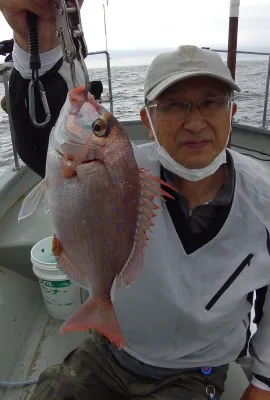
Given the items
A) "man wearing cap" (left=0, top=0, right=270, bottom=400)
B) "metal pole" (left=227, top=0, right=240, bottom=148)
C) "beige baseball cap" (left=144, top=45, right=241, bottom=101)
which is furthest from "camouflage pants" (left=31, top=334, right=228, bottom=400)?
"metal pole" (left=227, top=0, right=240, bottom=148)

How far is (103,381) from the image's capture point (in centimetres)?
216

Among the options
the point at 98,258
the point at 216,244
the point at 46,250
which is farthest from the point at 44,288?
the point at 98,258

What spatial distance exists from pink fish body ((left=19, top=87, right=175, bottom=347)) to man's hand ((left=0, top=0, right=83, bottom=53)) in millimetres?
411

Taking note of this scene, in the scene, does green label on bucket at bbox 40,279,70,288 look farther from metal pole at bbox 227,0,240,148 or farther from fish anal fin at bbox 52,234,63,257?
metal pole at bbox 227,0,240,148

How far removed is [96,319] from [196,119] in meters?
1.00

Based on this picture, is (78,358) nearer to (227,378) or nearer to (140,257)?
(227,378)

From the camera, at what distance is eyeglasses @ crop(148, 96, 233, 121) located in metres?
1.78

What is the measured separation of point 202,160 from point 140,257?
25.6 inches

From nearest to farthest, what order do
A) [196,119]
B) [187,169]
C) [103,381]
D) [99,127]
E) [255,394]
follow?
1. [99,127]
2. [196,119]
3. [187,169]
4. [255,394]
5. [103,381]

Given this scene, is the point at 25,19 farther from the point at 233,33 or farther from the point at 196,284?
the point at 233,33

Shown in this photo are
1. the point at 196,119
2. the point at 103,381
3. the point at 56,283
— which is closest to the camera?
the point at 196,119

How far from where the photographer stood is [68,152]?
1.29 metres

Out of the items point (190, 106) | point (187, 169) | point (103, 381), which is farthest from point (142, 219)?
point (103, 381)

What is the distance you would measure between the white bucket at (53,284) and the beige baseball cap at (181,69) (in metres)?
1.69
